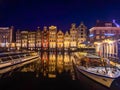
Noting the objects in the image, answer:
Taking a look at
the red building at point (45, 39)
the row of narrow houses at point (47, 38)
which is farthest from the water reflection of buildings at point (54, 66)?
the red building at point (45, 39)

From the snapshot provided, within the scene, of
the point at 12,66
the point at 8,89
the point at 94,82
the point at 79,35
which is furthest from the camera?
the point at 79,35

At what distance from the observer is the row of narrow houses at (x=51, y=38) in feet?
489

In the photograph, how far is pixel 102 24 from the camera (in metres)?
123

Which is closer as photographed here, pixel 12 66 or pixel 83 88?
pixel 83 88

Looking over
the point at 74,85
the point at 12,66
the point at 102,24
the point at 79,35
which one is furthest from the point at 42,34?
the point at 74,85

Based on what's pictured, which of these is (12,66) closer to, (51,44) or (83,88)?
(83,88)

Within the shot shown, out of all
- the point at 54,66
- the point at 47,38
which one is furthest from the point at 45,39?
the point at 54,66

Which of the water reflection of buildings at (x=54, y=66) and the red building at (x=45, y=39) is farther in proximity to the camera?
the red building at (x=45, y=39)

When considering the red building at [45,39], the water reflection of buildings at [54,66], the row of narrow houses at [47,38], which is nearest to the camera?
the water reflection of buildings at [54,66]

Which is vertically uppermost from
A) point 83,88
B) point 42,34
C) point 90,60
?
point 42,34

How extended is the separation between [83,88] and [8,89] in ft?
17.8

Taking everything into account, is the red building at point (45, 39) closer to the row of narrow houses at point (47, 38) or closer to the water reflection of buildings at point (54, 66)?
the row of narrow houses at point (47, 38)

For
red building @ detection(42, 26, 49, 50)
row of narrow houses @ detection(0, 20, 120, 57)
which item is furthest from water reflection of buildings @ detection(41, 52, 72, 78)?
red building @ detection(42, 26, 49, 50)

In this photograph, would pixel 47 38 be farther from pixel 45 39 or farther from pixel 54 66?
pixel 54 66
